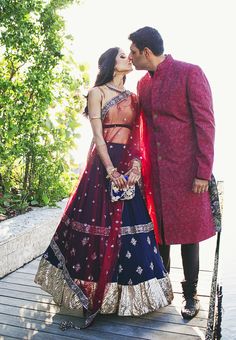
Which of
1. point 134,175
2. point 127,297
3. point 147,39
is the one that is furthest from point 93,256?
point 147,39

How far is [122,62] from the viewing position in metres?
2.99

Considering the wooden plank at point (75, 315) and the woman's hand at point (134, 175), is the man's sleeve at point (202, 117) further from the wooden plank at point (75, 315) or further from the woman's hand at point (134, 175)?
the wooden plank at point (75, 315)

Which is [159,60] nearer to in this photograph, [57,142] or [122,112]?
[122,112]

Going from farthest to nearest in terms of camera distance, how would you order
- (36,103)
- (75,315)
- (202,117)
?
(36,103) < (75,315) < (202,117)

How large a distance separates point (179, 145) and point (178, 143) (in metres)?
0.01

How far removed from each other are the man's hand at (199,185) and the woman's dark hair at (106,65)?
0.90m

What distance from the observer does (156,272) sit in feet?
10.0

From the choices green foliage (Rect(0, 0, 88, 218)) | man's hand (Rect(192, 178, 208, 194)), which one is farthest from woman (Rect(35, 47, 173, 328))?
green foliage (Rect(0, 0, 88, 218))

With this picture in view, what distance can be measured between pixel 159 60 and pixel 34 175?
9.05 feet

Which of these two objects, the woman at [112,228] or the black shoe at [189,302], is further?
the black shoe at [189,302]

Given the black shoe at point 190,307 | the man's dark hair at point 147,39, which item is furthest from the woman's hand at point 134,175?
the black shoe at point 190,307

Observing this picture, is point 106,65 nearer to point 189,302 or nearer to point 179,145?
point 179,145

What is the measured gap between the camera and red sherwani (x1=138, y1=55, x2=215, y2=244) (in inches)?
111

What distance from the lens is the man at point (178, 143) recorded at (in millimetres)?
2838
